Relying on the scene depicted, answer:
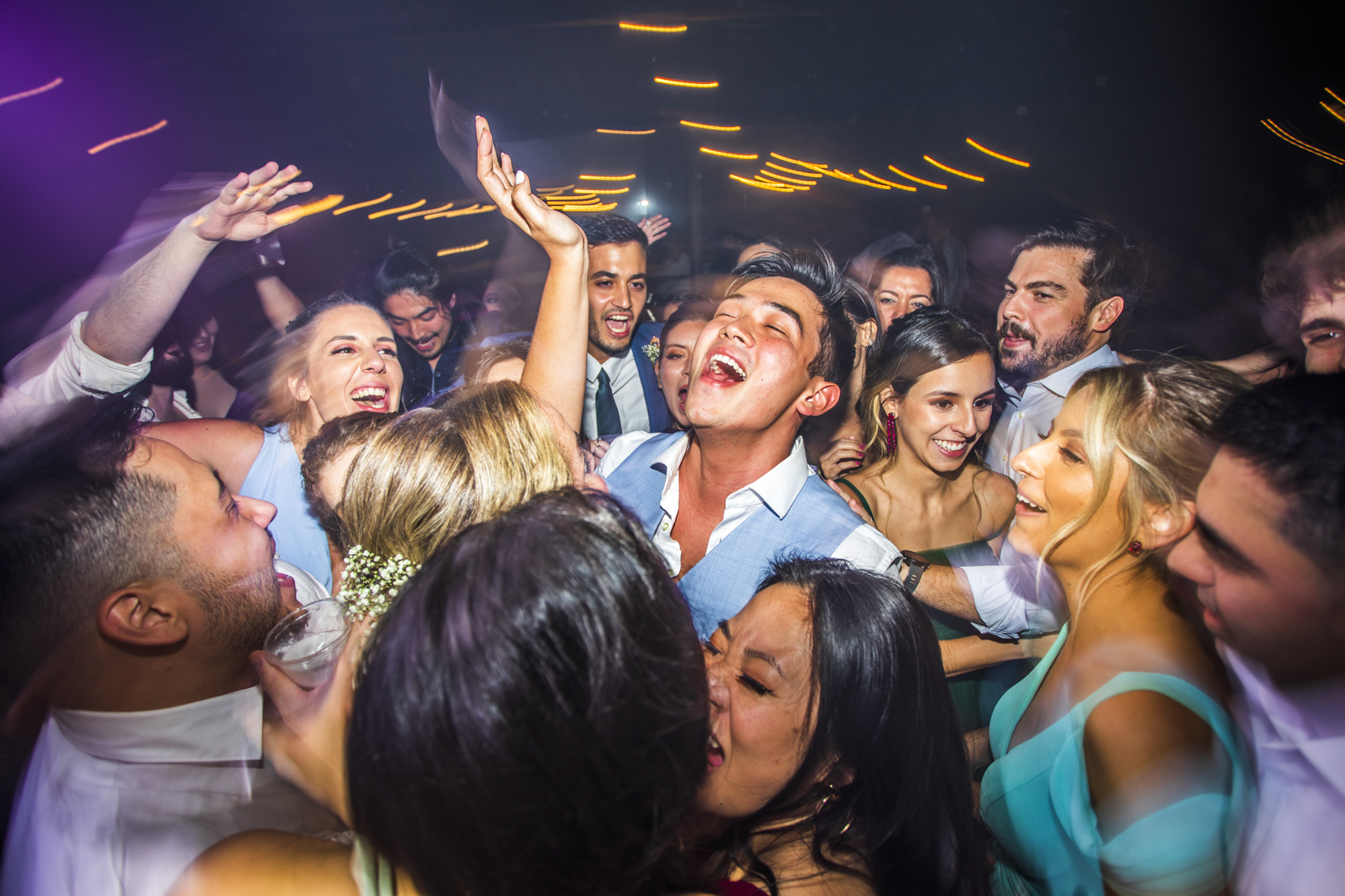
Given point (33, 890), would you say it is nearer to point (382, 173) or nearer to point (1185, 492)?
point (1185, 492)

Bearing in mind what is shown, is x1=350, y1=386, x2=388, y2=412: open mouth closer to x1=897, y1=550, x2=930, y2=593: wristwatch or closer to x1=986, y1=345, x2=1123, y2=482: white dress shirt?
x1=897, y1=550, x2=930, y2=593: wristwatch

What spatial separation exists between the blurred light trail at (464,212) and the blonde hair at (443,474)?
322 centimetres

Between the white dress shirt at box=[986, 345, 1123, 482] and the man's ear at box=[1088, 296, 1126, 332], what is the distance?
0.09m

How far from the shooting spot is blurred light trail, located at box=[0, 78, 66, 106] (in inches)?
104

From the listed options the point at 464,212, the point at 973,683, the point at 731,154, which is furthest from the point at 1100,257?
the point at 464,212

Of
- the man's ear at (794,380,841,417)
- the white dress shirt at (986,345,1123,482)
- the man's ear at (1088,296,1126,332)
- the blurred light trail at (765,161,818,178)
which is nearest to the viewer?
the man's ear at (794,380,841,417)

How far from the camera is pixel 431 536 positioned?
109 cm

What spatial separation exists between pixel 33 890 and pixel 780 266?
2303mm

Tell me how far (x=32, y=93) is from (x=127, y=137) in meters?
0.40

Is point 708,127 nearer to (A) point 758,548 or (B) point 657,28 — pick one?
(B) point 657,28

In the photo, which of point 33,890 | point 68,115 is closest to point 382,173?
point 68,115

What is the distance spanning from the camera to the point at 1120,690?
42.0 inches

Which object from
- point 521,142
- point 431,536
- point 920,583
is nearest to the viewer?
point 431,536

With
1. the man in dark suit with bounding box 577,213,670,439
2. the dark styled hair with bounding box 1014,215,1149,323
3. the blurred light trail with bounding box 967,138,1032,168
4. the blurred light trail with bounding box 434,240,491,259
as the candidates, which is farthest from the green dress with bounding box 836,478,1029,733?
the blurred light trail with bounding box 434,240,491,259
